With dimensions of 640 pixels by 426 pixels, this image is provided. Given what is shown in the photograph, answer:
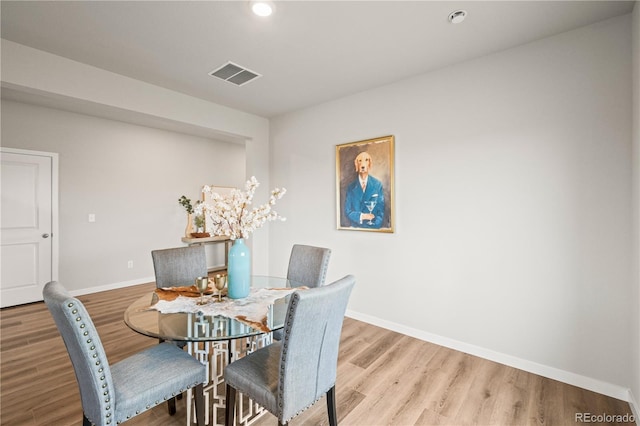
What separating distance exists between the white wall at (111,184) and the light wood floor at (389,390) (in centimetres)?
165

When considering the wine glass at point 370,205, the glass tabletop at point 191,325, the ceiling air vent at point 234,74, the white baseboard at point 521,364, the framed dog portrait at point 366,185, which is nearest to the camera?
the glass tabletop at point 191,325

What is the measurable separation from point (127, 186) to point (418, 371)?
497 cm

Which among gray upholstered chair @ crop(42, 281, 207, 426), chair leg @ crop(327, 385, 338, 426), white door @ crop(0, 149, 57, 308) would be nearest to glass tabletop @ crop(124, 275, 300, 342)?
gray upholstered chair @ crop(42, 281, 207, 426)

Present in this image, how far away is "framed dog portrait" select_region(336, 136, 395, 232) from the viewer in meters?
3.20

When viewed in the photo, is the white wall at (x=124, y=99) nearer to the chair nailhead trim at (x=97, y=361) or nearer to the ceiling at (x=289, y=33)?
the ceiling at (x=289, y=33)

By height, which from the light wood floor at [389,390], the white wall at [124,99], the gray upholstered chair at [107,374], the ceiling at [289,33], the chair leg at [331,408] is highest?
the ceiling at [289,33]

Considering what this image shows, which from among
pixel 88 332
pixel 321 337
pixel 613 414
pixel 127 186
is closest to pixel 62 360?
pixel 88 332

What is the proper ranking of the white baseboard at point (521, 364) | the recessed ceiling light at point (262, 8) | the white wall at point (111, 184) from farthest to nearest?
the white wall at point (111, 184) < the white baseboard at point (521, 364) < the recessed ceiling light at point (262, 8)

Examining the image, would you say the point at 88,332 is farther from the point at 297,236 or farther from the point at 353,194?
the point at 297,236

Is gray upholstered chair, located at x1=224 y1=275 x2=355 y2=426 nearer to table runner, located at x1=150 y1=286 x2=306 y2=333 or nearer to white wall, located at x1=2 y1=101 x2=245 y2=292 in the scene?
table runner, located at x1=150 y1=286 x2=306 y2=333

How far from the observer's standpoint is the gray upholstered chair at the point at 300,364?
1322 millimetres

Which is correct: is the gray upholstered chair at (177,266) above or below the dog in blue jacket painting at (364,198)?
below

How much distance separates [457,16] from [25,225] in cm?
548

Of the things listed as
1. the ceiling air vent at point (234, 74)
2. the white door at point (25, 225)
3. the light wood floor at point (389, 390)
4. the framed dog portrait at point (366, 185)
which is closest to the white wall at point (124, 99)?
the white door at point (25, 225)
